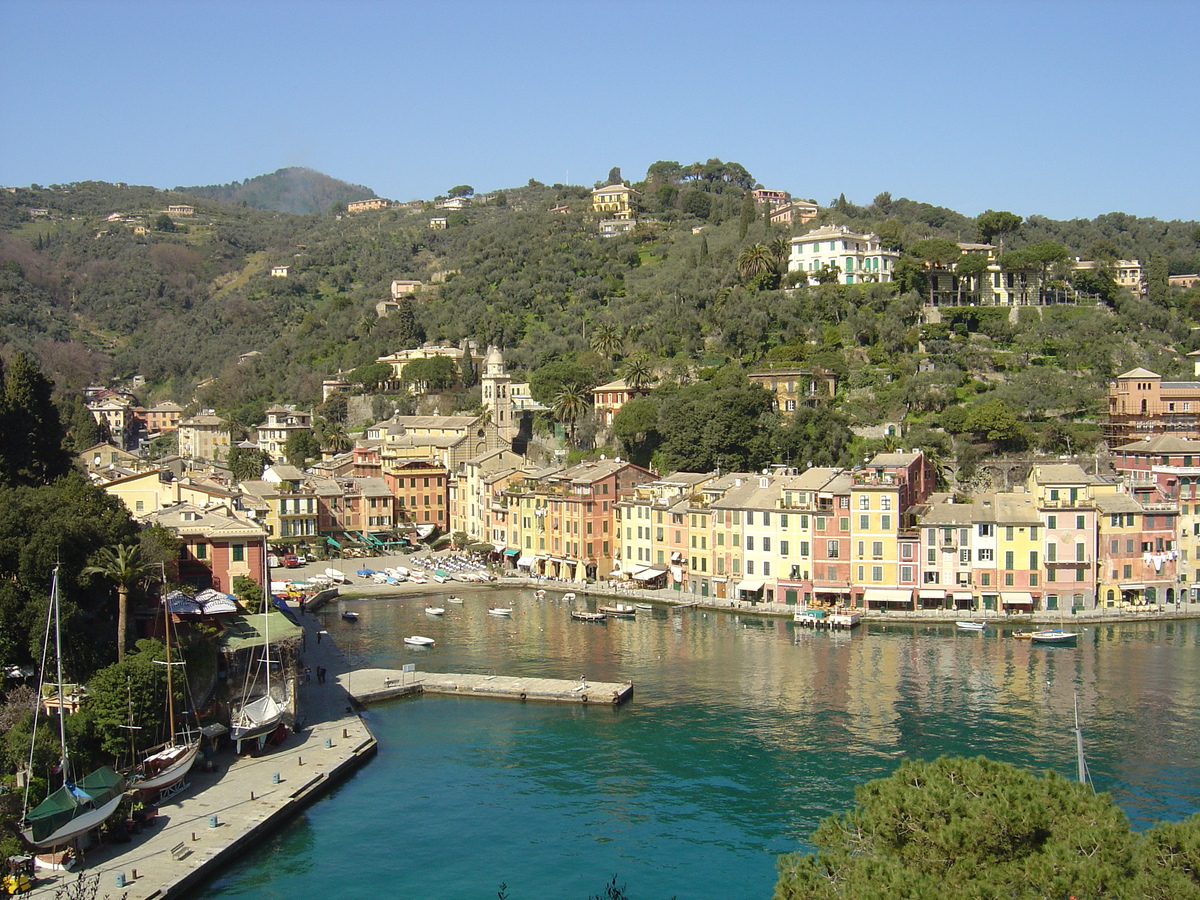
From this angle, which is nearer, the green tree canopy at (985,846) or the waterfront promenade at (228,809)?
the green tree canopy at (985,846)

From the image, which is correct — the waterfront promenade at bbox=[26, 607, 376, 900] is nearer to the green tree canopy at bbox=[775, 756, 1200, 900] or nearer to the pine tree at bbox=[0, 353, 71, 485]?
the green tree canopy at bbox=[775, 756, 1200, 900]

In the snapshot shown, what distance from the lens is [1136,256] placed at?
333 feet

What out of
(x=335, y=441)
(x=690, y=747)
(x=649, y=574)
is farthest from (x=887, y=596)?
(x=335, y=441)

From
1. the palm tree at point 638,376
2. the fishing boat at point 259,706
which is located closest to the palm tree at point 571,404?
the palm tree at point 638,376

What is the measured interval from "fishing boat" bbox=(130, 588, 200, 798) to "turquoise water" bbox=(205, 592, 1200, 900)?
3093 mm

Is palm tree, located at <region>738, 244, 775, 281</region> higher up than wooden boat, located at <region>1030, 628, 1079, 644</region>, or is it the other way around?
palm tree, located at <region>738, 244, 775, 281</region>

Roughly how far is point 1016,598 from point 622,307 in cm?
5247

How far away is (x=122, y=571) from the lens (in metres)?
27.7

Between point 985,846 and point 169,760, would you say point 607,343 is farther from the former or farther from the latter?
point 985,846

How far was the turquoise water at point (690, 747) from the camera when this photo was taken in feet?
79.0

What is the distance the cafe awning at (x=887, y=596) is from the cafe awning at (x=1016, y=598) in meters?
3.69

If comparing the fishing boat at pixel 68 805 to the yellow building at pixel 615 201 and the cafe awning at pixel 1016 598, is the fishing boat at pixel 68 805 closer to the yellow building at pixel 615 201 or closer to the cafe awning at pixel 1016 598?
the cafe awning at pixel 1016 598

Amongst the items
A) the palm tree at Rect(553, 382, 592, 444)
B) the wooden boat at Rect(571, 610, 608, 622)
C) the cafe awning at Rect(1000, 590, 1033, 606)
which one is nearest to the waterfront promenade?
the wooden boat at Rect(571, 610, 608, 622)

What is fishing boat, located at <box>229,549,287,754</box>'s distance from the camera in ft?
95.2
